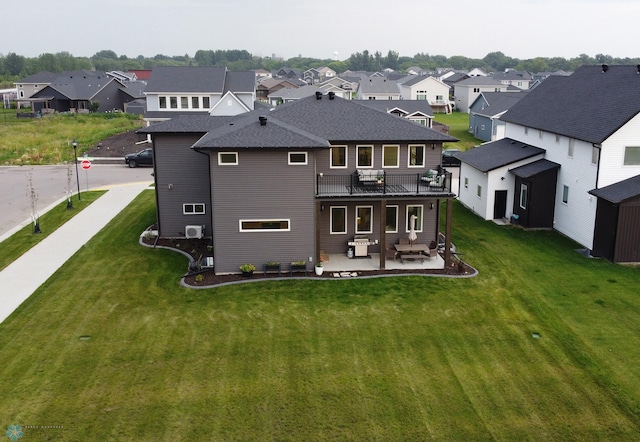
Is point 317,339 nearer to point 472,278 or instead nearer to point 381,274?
point 381,274

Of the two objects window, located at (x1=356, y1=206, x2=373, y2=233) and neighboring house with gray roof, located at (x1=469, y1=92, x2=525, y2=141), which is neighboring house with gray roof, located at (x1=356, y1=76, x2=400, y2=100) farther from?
window, located at (x1=356, y1=206, x2=373, y2=233)

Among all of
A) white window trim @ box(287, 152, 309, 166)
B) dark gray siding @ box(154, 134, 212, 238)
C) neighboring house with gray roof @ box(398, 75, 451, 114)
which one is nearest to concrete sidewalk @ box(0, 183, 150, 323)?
dark gray siding @ box(154, 134, 212, 238)

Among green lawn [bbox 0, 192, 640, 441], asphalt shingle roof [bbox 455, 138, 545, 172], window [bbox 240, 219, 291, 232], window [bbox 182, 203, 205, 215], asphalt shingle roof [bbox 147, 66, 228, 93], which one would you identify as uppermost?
asphalt shingle roof [bbox 147, 66, 228, 93]

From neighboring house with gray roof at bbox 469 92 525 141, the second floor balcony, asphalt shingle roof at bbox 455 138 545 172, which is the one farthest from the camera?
neighboring house with gray roof at bbox 469 92 525 141

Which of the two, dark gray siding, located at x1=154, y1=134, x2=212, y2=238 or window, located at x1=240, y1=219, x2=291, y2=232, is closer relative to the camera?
window, located at x1=240, y1=219, x2=291, y2=232

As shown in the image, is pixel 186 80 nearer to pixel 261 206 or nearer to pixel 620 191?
pixel 261 206

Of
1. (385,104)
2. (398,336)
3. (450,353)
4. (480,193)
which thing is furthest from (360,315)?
(385,104)

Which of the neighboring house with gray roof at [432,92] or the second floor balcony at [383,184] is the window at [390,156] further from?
the neighboring house with gray roof at [432,92]

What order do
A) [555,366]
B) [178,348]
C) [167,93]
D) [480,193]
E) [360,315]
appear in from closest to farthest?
[555,366]
[178,348]
[360,315]
[480,193]
[167,93]
